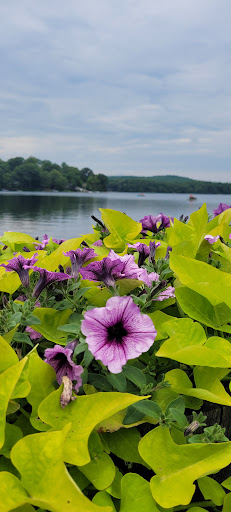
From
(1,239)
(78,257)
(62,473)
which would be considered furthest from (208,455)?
(1,239)

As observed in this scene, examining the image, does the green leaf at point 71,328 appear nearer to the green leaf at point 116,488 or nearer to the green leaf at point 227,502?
the green leaf at point 116,488

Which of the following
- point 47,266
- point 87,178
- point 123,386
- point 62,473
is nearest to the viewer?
point 62,473

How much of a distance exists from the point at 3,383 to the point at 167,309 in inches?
28.9

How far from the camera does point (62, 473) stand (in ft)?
2.47

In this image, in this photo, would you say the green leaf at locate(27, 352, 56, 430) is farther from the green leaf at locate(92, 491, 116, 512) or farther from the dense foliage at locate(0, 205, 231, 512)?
the green leaf at locate(92, 491, 116, 512)

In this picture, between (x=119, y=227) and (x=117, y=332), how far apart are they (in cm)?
117

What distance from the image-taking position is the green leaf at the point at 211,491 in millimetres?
1027

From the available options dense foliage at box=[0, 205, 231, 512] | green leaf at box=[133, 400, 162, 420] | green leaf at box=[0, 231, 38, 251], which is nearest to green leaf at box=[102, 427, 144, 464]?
dense foliage at box=[0, 205, 231, 512]

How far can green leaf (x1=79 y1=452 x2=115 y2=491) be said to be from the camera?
921mm

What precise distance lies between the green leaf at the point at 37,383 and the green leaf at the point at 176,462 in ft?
0.82

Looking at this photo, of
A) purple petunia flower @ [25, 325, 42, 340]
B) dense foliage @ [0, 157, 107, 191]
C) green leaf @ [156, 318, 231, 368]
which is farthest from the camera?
dense foliage @ [0, 157, 107, 191]

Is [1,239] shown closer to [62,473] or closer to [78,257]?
[78,257]

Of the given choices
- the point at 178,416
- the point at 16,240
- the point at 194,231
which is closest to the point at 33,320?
the point at 178,416

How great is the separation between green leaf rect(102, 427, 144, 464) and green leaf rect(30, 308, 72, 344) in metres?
0.28
